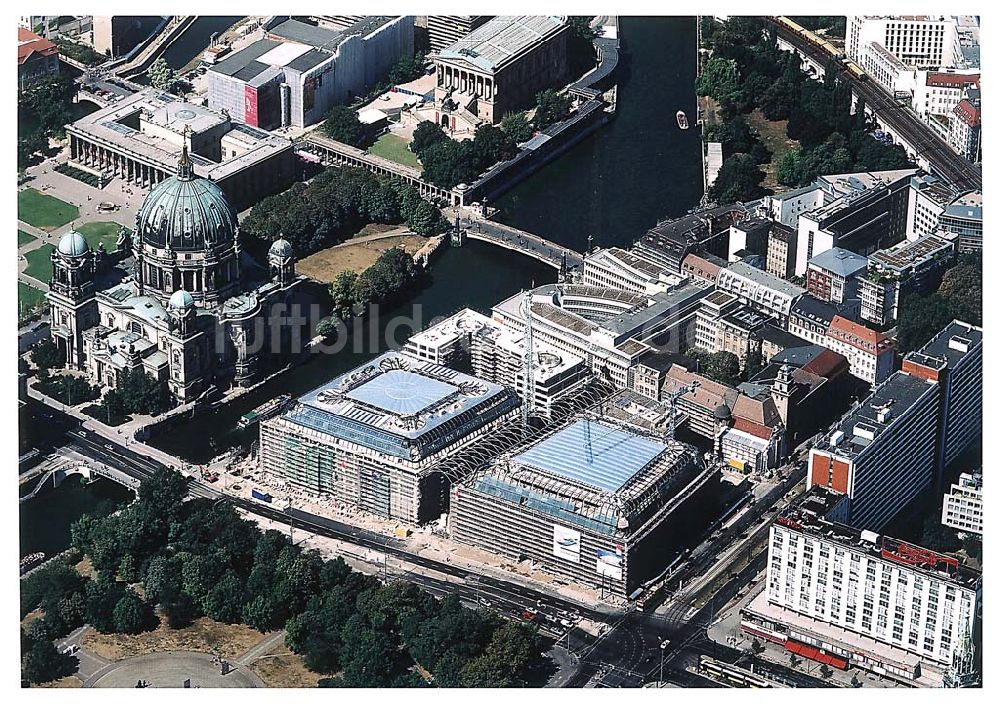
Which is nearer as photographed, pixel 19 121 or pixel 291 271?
pixel 291 271

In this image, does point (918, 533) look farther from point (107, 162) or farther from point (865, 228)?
point (107, 162)

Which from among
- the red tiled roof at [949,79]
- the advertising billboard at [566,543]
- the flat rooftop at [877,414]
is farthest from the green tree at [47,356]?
the red tiled roof at [949,79]

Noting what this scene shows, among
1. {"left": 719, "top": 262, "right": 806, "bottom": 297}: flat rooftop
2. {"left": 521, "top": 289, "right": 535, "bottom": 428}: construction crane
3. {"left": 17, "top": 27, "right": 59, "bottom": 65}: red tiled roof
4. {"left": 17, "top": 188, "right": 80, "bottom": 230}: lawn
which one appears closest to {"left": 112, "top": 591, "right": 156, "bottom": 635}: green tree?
{"left": 521, "top": 289, "right": 535, "bottom": 428}: construction crane

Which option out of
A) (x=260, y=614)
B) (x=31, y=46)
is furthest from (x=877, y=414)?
(x=31, y=46)

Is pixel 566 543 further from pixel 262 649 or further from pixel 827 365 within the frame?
pixel 827 365

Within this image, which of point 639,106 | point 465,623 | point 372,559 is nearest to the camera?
point 465,623

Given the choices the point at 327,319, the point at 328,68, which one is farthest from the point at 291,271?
the point at 328,68

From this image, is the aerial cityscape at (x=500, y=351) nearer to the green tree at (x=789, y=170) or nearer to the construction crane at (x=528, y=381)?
the construction crane at (x=528, y=381)

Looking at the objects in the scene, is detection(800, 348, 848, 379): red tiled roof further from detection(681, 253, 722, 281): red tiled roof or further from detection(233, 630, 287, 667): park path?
detection(233, 630, 287, 667): park path
